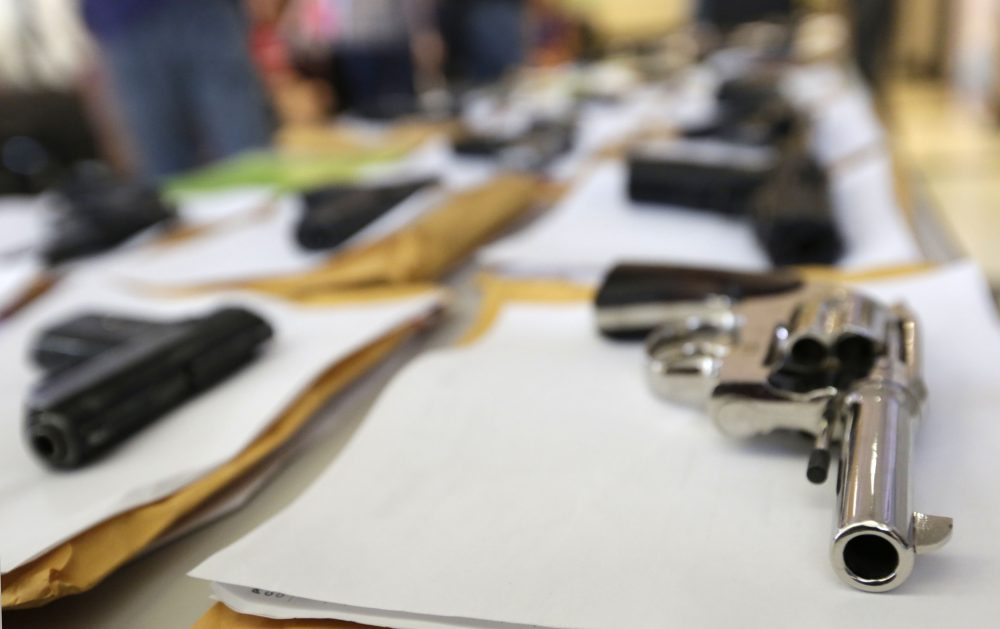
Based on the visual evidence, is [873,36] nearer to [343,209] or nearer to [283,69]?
[343,209]

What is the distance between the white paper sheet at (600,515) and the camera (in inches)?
10.9

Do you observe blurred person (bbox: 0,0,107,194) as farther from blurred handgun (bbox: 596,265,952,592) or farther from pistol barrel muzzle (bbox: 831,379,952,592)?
pistol barrel muzzle (bbox: 831,379,952,592)

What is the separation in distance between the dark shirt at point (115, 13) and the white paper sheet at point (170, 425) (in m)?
0.76

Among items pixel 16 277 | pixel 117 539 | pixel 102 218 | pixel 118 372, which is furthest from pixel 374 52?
pixel 117 539

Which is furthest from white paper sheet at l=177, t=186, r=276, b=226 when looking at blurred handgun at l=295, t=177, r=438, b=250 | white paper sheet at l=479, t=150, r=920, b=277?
white paper sheet at l=479, t=150, r=920, b=277

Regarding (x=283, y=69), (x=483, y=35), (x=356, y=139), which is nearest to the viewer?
(x=356, y=139)

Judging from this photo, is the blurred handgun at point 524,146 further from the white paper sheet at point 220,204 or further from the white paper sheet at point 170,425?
the white paper sheet at point 170,425

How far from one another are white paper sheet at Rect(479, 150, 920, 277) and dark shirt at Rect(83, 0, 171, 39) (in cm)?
82

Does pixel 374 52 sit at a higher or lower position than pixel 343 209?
higher

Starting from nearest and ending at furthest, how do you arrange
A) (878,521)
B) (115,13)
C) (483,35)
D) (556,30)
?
(878,521), (115,13), (483,35), (556,30)

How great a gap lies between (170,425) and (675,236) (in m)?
0.43

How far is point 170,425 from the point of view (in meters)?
0.45

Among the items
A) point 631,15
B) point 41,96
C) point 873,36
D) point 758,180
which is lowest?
point 758,180

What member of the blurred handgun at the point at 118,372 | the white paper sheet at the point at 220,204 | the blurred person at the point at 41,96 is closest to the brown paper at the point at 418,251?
the blurred handgun at the point at 118,372
